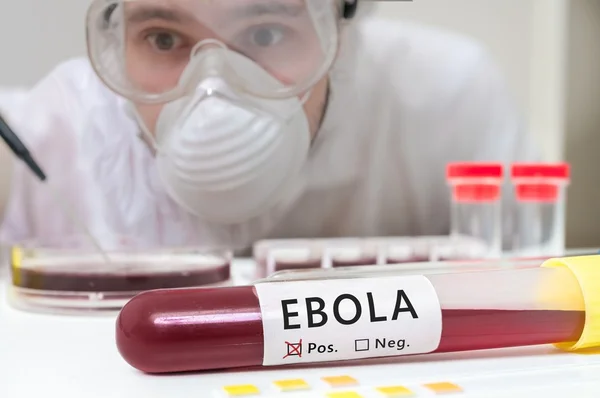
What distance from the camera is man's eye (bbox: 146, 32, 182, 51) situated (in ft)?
1.60

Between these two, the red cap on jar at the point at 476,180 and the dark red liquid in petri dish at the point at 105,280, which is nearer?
the dark red liquid in petri dish at the point at 105,280

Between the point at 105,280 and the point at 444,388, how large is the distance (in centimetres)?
24

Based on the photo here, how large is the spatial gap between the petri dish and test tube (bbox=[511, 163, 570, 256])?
0.95ft

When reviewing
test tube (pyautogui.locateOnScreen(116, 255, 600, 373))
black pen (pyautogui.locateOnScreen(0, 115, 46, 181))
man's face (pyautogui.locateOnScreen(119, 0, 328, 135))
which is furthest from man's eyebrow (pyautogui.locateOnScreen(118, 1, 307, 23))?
test tube (pyautogui.locateOnScreen(116, 255, 600, 373))

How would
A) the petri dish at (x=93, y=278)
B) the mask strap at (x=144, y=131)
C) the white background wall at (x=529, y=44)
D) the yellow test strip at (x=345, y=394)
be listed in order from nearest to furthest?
the yellow test strip at (x=345, y=394) → the petri dish at (x=93, y=278) → the mask strap at (x=144, y=131) → the white background wall at (x=529, y=44)

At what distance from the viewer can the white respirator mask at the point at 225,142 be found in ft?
1.53

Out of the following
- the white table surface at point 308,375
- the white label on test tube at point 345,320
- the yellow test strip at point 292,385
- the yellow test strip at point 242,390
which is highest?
the white label on test tube at point 345,320

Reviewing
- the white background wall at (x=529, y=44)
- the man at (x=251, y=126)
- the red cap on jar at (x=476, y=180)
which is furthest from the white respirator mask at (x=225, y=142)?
the white background wall at (x=529, y=44)

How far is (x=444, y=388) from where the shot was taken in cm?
27

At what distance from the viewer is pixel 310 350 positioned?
0.29m

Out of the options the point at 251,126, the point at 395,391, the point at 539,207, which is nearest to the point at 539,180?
the point at 539,207

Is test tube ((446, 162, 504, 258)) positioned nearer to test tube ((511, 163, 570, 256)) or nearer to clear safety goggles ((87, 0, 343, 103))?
test tube ((511, 163, 570, 256))

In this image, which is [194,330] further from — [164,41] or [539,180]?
[539,180]

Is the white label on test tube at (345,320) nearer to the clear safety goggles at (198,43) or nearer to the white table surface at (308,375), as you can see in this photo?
the white table surface at (308,375)
